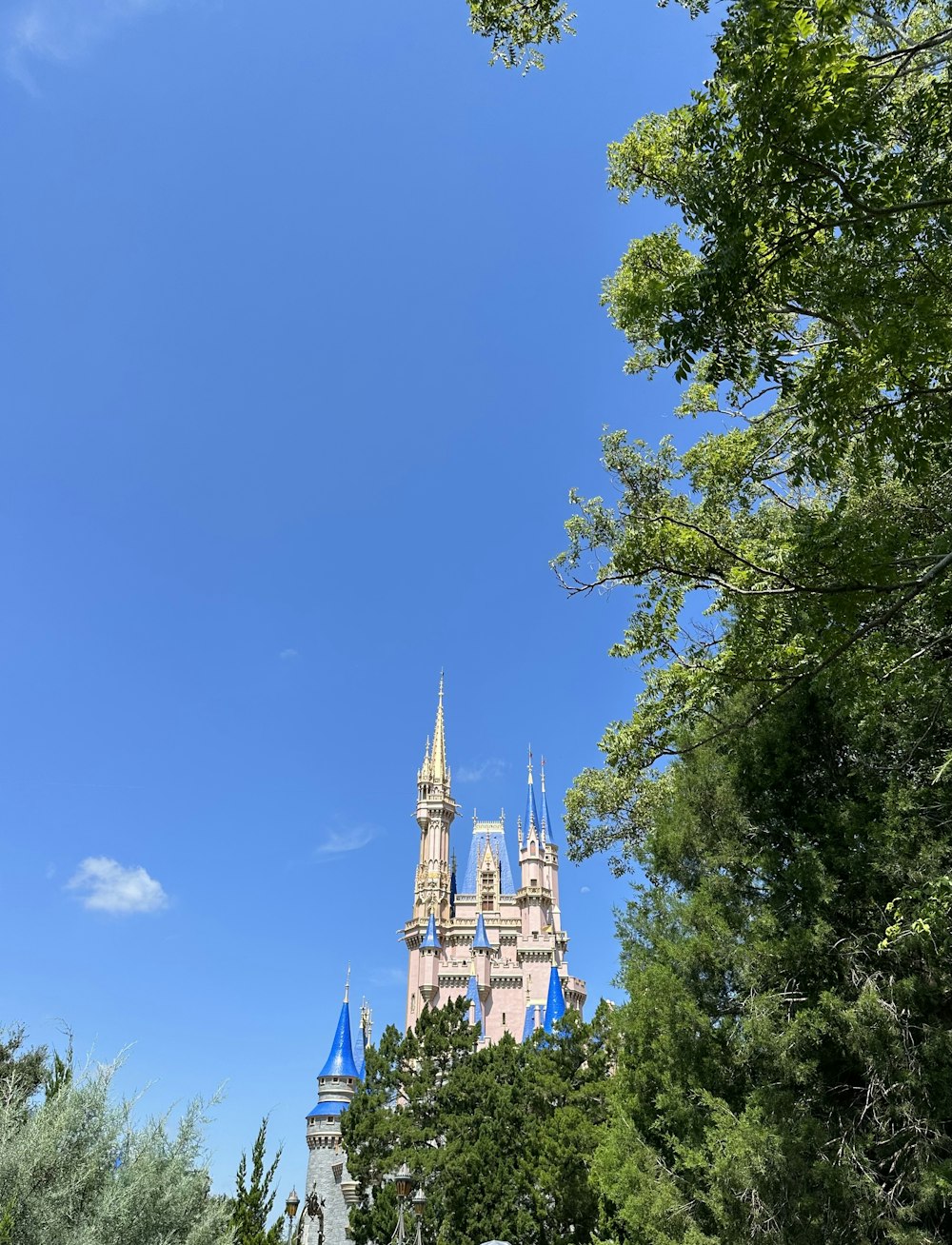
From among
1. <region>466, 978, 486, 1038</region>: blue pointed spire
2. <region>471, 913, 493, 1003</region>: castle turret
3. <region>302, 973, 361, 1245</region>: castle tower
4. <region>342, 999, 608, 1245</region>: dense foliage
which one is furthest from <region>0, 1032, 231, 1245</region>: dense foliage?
<region>471, 913, 493, 1003</region>: castle turret

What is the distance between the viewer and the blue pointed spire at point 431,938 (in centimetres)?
4912

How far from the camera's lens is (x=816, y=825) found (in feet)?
38.9

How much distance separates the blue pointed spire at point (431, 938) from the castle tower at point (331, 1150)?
43.6ft

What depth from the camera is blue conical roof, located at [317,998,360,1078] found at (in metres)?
33.9

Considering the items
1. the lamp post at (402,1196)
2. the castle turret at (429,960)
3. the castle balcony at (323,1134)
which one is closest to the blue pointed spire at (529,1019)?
the castle turret at (429,960)

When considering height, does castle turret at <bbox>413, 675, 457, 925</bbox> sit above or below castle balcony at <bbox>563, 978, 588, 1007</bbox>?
above

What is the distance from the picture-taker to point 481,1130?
64.8ft

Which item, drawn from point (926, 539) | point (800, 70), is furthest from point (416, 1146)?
point (800, 70)

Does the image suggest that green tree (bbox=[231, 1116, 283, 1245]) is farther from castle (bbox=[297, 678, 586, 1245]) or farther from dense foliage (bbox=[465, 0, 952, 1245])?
castle (bbox=[297, 678, 586, 1245])

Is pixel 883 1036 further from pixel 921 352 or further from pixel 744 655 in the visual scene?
pixel 921 352

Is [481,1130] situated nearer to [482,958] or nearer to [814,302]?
[814,302]

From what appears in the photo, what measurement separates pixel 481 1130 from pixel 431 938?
30.2 metres

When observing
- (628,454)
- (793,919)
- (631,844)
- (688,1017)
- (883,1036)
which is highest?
(628,454)

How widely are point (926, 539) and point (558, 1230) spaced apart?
17473mm
